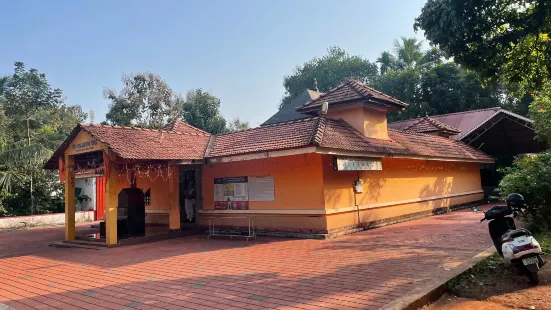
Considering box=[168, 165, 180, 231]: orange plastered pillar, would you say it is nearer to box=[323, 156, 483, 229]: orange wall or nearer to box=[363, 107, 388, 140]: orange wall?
box=[323, 156, 483, 229]: orange wall

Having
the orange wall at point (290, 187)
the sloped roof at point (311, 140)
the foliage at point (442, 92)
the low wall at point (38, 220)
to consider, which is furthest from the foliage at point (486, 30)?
the foliage at point (442, 92)

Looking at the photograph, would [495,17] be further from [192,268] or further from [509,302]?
[192,268]

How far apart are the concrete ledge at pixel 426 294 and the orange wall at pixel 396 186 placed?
17.8 feet

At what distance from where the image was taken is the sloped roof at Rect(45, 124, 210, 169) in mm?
11352

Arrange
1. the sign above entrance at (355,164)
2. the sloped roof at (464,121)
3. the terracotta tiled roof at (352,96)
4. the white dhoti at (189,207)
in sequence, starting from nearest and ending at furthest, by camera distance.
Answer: the sign above entrance at (355,164) < the terracotta tiled roof at (352,96) < the white dhoti at (189,207) < the sloped roof at (464,121)

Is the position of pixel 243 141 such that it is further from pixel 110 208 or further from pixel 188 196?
pixel 110 208

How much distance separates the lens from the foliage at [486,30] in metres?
7.52

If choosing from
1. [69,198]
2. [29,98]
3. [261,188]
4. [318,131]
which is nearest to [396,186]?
[318,131]

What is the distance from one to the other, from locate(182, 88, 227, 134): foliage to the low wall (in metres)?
16.2

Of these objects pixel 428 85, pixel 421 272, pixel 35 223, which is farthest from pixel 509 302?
pixel 428 85

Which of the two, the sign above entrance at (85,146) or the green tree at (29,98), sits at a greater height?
the green tree at (29,98)

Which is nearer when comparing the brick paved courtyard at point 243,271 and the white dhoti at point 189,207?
the brick paved courtyard at point 243,271

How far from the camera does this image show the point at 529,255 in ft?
17.8

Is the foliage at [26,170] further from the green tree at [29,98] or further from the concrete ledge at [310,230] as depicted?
the concrete ledge at [310,230]
